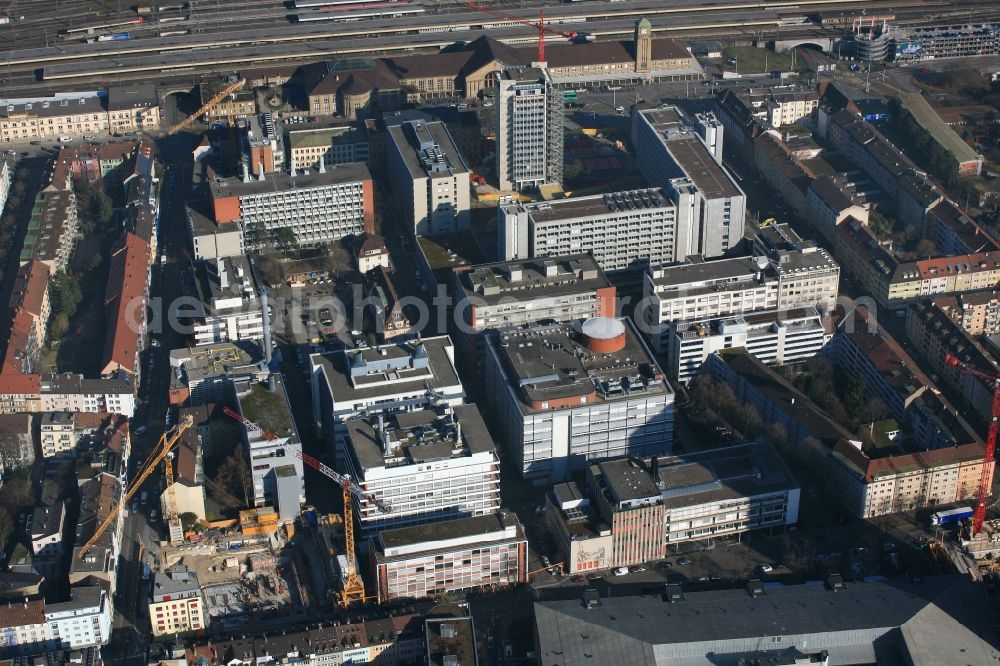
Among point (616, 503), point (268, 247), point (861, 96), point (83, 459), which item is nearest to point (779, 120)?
point (861, 96)

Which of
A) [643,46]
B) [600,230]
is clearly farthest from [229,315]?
[643,46]

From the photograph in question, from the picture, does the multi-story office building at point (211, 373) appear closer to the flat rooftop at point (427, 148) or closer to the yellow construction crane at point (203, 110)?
the flat rooftop at point (427, 148)

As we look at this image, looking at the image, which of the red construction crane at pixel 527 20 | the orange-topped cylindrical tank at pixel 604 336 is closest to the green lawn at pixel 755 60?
the red construction crane at pixel 527 20

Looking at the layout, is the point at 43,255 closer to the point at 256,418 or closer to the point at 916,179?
the point at 256,418

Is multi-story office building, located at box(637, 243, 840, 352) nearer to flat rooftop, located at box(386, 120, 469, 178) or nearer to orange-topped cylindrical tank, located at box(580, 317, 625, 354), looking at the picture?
orange-topped cylindrical tank, located at box(580, 317, 625, 354)

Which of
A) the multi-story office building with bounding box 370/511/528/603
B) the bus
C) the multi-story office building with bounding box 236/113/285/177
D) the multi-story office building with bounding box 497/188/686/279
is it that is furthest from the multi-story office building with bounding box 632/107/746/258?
the multi-story office building with bounding box 370/511/528/603

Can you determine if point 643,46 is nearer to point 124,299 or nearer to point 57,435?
point 124,299
